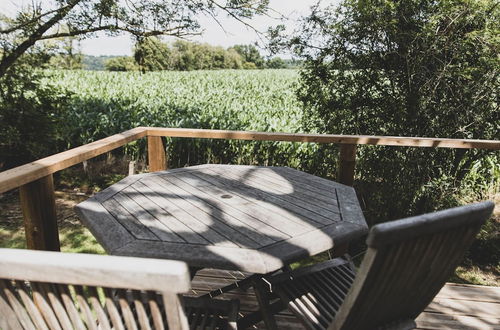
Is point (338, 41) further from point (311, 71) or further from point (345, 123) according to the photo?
point (345, 123)

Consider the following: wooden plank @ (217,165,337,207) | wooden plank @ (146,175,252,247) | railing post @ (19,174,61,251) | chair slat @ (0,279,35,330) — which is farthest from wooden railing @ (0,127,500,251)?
chair slat @ (0,279,35,330)

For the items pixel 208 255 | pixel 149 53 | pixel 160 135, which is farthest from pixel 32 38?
pixel 208 255

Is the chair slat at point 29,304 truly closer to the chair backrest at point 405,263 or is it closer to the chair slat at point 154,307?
the chair slat at point 154,307

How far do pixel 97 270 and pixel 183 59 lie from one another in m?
48.4

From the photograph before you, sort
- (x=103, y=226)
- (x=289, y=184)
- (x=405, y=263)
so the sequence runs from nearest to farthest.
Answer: (x=405, y=263), (x=103, y=226), (x=289, y=184)

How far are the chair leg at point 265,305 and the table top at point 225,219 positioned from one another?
1.33ft

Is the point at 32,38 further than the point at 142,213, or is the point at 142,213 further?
the point at 32,38

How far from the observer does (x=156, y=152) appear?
11.5 ft

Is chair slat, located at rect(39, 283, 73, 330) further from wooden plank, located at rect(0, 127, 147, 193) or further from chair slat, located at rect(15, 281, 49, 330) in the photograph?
wooden plank, located at rect(0, 127, 147, 193)

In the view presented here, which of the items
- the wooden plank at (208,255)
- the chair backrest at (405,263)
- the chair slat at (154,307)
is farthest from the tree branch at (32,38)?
the chair backrest at (405,263)

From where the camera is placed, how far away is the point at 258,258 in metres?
1.37

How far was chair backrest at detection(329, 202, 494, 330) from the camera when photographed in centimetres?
97

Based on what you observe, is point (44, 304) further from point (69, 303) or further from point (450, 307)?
point (450, 307)

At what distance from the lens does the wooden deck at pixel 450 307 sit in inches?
91.6
